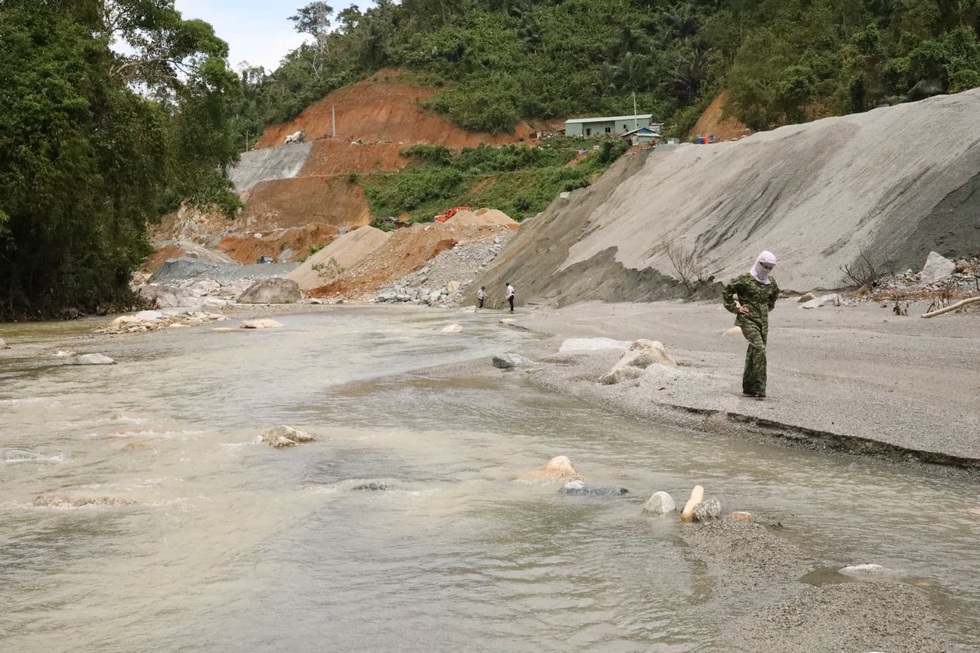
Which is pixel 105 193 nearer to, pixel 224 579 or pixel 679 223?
pixel 679 223

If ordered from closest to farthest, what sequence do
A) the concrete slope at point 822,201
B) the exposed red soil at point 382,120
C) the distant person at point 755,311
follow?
the distant person at point 755,311, the concrete slope at point 822,201, the exposed red soil at point 382,120

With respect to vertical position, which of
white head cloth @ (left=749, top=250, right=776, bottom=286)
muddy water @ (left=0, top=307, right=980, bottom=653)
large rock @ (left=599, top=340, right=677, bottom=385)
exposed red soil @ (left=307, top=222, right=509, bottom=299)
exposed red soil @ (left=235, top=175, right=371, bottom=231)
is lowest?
muddy water @ (left=0, top=307, right=980, bottom=653)

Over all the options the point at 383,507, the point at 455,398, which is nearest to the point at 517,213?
the point at 455,398

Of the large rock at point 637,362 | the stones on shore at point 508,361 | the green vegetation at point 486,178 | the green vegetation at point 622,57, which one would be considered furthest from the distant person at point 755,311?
the green vegetation at point 486,178

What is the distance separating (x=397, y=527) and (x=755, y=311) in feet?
15.7

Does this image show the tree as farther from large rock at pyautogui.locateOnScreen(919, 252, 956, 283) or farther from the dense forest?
large rock at pyautogui.locateOnScreen(919, 252, 956, 283)

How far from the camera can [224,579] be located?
5.15m

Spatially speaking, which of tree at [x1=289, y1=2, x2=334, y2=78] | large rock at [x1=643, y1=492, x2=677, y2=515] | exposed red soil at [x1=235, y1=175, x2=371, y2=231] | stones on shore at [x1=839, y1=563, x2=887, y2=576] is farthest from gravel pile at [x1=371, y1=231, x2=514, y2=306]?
tree at [x1=289, y1=2, x2=334, y2=78]

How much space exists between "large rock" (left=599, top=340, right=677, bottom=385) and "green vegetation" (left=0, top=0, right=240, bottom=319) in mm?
18542

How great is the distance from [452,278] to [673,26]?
56807 mm

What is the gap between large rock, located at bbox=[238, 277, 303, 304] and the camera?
37.6m

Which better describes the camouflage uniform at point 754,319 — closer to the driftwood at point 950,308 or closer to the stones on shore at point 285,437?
the stones on shore at point 285,437

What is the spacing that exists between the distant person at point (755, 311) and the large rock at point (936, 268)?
8.24 meters

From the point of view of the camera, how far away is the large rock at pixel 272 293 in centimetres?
3762
